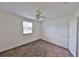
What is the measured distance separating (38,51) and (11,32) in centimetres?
47

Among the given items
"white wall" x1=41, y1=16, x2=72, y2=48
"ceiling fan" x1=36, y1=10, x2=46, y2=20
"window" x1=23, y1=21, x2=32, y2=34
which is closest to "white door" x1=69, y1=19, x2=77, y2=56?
"white wall" x1=41, y1=16, x2=72, y2=48

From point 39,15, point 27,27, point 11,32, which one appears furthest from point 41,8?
point 11,32

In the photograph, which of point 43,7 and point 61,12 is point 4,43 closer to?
point 43,7

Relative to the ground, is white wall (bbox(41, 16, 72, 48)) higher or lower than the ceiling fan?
lower

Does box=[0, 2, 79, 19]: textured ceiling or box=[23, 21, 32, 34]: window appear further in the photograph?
box=[23, 21, 32, 34]: window

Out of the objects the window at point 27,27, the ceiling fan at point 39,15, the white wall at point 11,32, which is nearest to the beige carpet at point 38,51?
the white wall at point 11,32

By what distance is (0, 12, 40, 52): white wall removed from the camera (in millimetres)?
1165

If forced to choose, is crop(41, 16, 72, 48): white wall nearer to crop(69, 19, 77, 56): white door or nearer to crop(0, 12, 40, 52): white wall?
crop(69, 19, 77, 56): white door

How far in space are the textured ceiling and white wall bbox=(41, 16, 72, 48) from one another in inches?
4.0

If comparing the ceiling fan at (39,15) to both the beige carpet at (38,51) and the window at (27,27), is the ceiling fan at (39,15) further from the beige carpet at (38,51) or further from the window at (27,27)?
the beige carpet at (38,51)

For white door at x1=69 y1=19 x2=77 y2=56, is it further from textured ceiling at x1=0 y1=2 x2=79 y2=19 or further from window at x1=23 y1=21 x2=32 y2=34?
window at x1=23 y1=21 x2=32 y2=34

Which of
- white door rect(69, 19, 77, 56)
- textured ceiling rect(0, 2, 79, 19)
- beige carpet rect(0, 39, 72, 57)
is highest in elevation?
textured ceiling rect(0, 2, 79, 19)

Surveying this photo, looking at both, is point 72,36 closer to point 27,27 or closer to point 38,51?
point 38,51

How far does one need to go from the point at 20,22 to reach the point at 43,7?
0.39 meters
